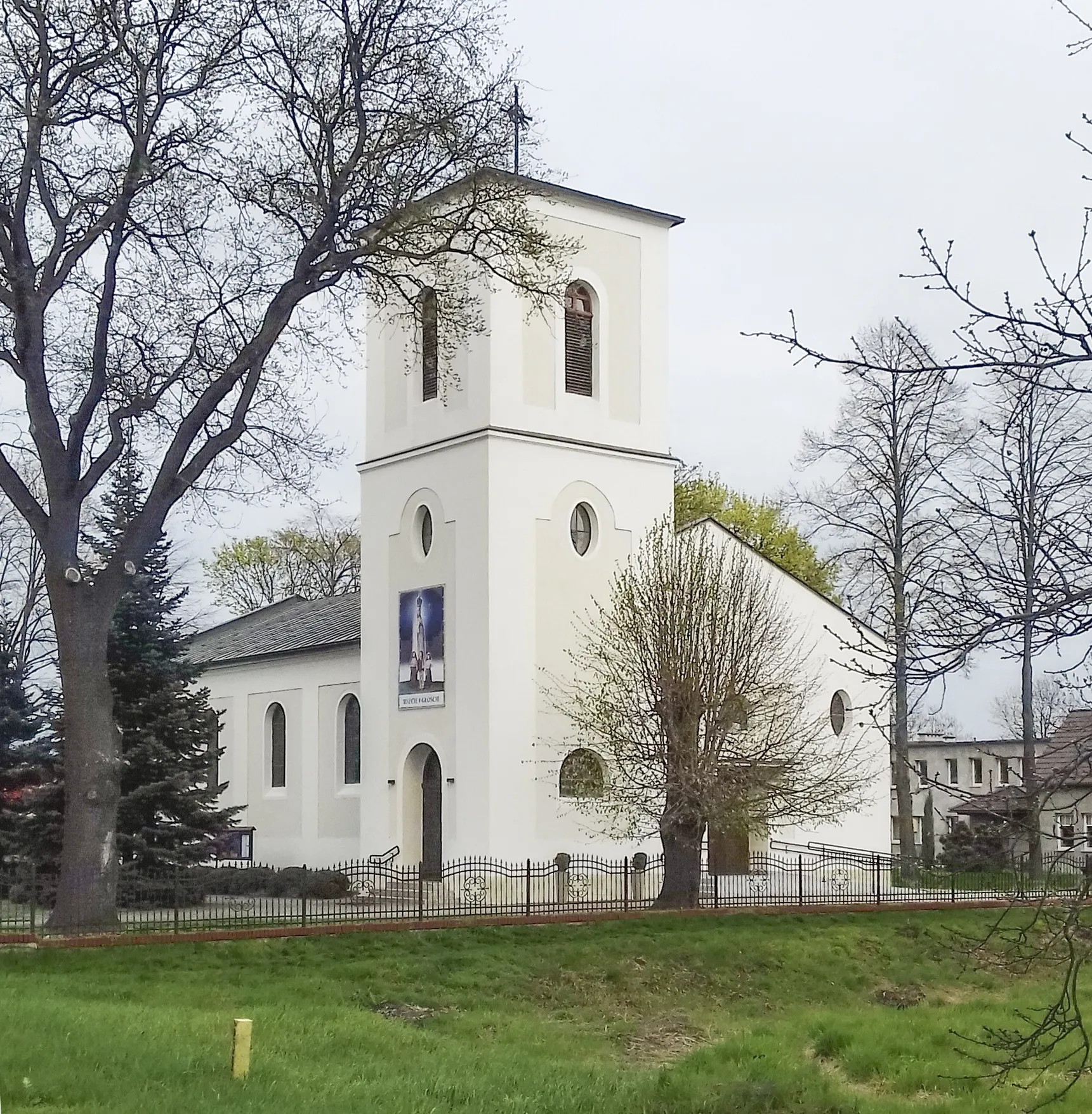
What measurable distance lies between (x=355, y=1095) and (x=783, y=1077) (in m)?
3.39

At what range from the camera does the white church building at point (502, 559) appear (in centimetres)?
2891

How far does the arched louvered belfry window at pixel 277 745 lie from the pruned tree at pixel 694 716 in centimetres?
1065

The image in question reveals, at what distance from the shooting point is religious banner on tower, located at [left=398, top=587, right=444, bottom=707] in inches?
1180

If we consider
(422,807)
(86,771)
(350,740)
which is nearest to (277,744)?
(350,740)

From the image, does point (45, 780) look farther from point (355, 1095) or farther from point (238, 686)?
point (355, 1095)

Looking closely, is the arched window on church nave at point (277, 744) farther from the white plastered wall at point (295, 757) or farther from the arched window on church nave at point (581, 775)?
the arched window on church nave at point (581, 775)

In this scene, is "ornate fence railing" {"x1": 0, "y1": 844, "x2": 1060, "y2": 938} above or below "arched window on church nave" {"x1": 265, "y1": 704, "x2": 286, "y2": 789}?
below

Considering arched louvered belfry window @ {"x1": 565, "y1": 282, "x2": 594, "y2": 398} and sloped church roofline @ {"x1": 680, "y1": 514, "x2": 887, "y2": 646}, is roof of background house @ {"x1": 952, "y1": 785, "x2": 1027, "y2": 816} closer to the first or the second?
sloped church roofline @ {"x1": 680, "y1": 514, "x2": 887, "y2": 646}

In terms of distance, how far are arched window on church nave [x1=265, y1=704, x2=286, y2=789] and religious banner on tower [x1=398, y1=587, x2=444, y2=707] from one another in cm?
690

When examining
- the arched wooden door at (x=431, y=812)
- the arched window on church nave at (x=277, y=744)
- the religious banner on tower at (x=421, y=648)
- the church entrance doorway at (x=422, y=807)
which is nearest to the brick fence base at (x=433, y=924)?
the arched wooden door at (x=431, y=812)

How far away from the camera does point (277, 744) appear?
37.1 meters

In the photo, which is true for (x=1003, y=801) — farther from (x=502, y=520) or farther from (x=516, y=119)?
(x=502, y=520)

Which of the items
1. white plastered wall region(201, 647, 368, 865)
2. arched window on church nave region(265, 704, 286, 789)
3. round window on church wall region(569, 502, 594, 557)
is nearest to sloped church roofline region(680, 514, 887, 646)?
round window on church wall region(569, 502, 594, 557)

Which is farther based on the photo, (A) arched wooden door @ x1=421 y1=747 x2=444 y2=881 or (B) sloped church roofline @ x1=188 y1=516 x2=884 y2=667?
(B) sloped church roofline @ x1=188 y1=516 x2=884 y2=667
